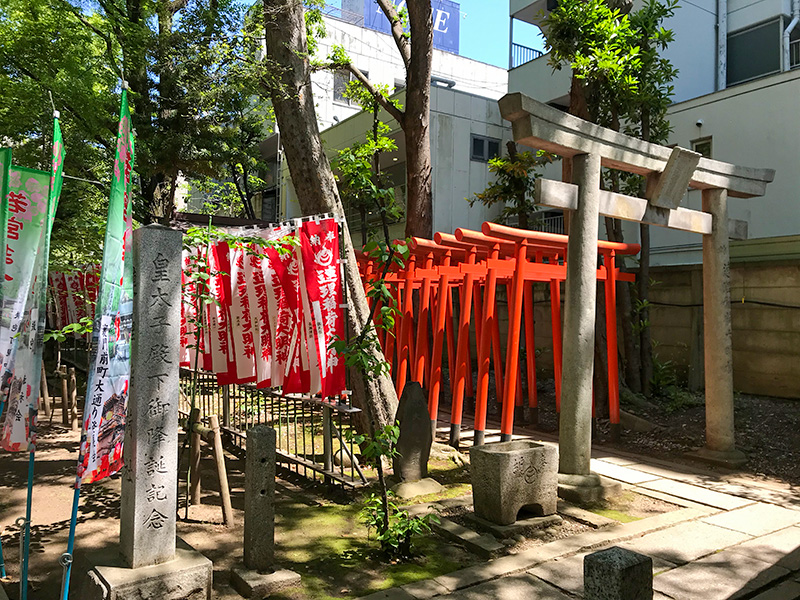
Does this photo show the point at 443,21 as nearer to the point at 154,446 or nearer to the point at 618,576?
the point at 154,446

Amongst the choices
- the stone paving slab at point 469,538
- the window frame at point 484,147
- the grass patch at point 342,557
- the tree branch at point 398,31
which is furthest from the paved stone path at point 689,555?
the window frame at point 484,147

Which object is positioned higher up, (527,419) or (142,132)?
(142,132)

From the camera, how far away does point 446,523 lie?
18.4ft

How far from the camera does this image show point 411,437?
22.6 ft

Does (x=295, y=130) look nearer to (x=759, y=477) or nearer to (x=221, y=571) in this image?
(x=221, y=571)

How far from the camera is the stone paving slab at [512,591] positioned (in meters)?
4.24

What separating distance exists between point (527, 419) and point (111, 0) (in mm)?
13125

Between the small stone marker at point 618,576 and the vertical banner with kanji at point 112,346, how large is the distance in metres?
2.81

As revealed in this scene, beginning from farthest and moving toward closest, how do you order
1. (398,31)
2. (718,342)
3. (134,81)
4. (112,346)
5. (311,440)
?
(134,81) < (398,31) < (311,440) < (718,342) < (112,346)

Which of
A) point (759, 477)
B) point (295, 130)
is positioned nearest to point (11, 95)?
point (295, 130)

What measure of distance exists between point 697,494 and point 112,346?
21.6 ft

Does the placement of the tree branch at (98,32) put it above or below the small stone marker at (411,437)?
above

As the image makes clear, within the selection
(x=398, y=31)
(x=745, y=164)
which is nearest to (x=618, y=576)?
(x=398, y=31)

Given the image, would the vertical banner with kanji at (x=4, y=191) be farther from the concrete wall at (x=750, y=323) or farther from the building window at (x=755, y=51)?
the building window at (x=755, y=51)
